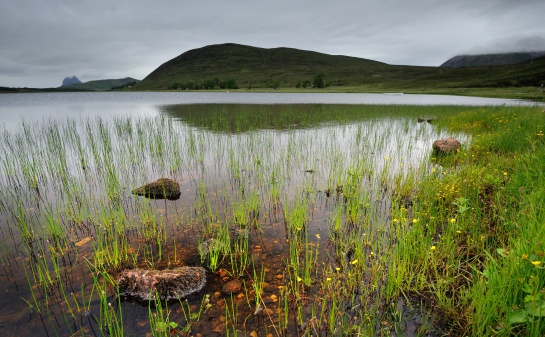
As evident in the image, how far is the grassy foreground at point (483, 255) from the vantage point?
326 centimetres

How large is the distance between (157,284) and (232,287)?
1206 mm

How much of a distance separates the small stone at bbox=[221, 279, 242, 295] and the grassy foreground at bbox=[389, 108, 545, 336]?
2.44 m

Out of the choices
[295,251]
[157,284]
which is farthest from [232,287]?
[295,251]

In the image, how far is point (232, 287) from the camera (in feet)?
15.9

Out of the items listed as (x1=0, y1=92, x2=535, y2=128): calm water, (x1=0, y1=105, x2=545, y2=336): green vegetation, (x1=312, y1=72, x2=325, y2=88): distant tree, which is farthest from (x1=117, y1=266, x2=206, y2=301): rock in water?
(x1=312, y1=72, x2=325, y2=88): distant tree

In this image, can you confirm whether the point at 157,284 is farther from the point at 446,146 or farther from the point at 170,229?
the point at 446,146

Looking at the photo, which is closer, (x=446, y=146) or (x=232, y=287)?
(x=232, y=287)

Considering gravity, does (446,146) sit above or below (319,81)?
below

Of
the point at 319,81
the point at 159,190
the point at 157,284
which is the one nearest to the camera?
the point at 157,284

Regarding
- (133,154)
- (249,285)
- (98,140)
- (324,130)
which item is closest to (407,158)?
(324,130)

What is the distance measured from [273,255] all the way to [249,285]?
0.99 metres

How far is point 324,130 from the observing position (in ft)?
66.0

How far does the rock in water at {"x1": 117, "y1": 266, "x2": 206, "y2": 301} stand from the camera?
4.61m

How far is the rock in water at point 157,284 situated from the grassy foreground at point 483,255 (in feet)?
10.6
